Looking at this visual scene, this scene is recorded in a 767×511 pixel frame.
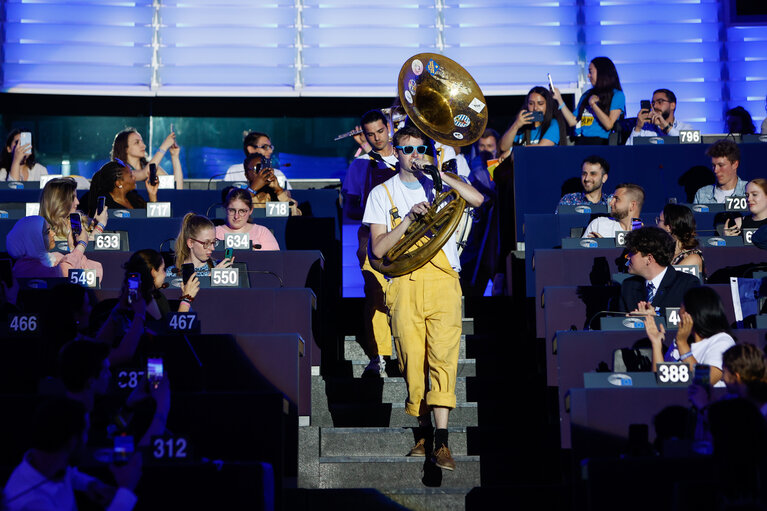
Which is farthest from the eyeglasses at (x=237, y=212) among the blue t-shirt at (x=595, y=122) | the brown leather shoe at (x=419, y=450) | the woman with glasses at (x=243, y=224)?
the blue t-shirt at (x=595, y=122)

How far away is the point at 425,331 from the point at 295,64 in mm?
6345

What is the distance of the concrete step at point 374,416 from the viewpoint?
20.1 ft

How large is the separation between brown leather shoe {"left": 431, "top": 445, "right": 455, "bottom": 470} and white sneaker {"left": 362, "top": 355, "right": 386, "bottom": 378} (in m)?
1.17

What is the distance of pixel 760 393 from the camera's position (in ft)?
13.6

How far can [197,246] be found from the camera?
6.51 m

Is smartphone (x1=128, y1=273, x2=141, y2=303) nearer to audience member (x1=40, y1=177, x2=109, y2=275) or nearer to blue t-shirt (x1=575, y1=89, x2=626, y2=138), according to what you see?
audience member (x1=40, y1=177, x2=109, y2=275)

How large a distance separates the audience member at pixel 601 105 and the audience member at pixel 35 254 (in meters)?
4.12

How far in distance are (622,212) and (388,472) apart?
269cm

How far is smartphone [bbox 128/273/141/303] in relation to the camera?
518 cm

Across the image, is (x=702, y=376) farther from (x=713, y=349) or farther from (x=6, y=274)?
(x=6, y=274)

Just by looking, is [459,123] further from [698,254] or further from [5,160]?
[5,160]

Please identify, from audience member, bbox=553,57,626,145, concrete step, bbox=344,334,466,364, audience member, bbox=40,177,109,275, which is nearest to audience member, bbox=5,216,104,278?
audience member, bbox=40,177,109,275

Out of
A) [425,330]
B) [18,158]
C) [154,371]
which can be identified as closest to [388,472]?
[425,330]

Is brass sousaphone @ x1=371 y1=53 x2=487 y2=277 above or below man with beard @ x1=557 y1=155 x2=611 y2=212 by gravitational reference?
above
